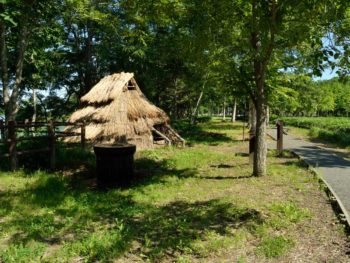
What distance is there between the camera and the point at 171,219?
7973mm

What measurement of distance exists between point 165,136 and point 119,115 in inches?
129

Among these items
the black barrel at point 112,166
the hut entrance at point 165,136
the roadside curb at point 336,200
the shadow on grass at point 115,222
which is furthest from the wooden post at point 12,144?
the hut entrance at point 165,136

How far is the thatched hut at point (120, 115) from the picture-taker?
63.6 feet

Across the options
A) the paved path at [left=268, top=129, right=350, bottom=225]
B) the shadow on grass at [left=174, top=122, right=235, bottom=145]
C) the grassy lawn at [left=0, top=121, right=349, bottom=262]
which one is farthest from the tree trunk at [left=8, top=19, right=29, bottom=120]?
the shadow on grass at [left=174, top=122, right=235, bottom=145]

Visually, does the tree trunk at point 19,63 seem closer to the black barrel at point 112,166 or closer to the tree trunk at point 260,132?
the black barrel at point 112,166

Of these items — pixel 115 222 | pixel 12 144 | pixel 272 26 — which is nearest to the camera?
pixel 115 222

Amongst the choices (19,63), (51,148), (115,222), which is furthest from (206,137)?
(115,222)

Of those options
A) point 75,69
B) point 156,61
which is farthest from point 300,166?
point 75,69

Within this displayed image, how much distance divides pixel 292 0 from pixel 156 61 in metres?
27.3

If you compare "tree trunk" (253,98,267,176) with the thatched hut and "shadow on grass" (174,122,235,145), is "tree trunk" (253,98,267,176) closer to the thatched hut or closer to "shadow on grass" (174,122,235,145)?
the thatched hut

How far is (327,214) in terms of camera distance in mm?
8211

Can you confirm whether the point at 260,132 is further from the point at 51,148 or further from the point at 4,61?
the point at 4,61

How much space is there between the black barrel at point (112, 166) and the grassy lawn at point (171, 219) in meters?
0.42

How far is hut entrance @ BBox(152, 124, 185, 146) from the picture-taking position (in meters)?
21.2
